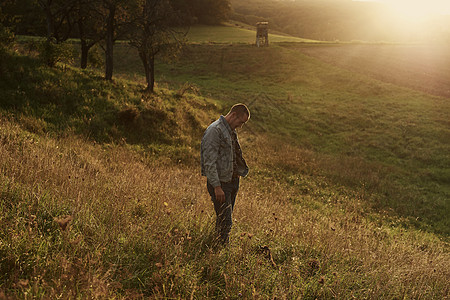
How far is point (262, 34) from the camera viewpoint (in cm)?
4844

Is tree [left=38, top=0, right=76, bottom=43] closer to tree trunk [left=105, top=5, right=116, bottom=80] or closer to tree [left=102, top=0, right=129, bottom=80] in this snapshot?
tree [left=102, top=0, right=129, bottom=80]

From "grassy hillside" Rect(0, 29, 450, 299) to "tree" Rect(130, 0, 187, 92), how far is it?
2.64m

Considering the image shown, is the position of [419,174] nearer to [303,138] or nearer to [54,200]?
[303,138]

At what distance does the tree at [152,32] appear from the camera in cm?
1922

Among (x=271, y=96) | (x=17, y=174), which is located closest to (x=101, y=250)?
(x=17, y=174)

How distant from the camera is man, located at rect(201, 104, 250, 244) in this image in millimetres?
4223

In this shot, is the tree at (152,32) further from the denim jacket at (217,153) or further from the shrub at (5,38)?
the denim jacket at (217,153)

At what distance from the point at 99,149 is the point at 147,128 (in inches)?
173

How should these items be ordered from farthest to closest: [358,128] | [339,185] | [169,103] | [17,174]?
[358,128]
[169,103]
[339,185]
[17,174]

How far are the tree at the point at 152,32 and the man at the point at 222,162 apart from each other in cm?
1623

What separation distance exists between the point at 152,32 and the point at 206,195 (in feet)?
53.3

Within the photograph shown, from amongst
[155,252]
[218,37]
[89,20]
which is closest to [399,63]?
[218,37]

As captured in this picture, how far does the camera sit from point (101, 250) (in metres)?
3.23

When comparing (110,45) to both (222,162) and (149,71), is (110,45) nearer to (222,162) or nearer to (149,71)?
(149,71)
